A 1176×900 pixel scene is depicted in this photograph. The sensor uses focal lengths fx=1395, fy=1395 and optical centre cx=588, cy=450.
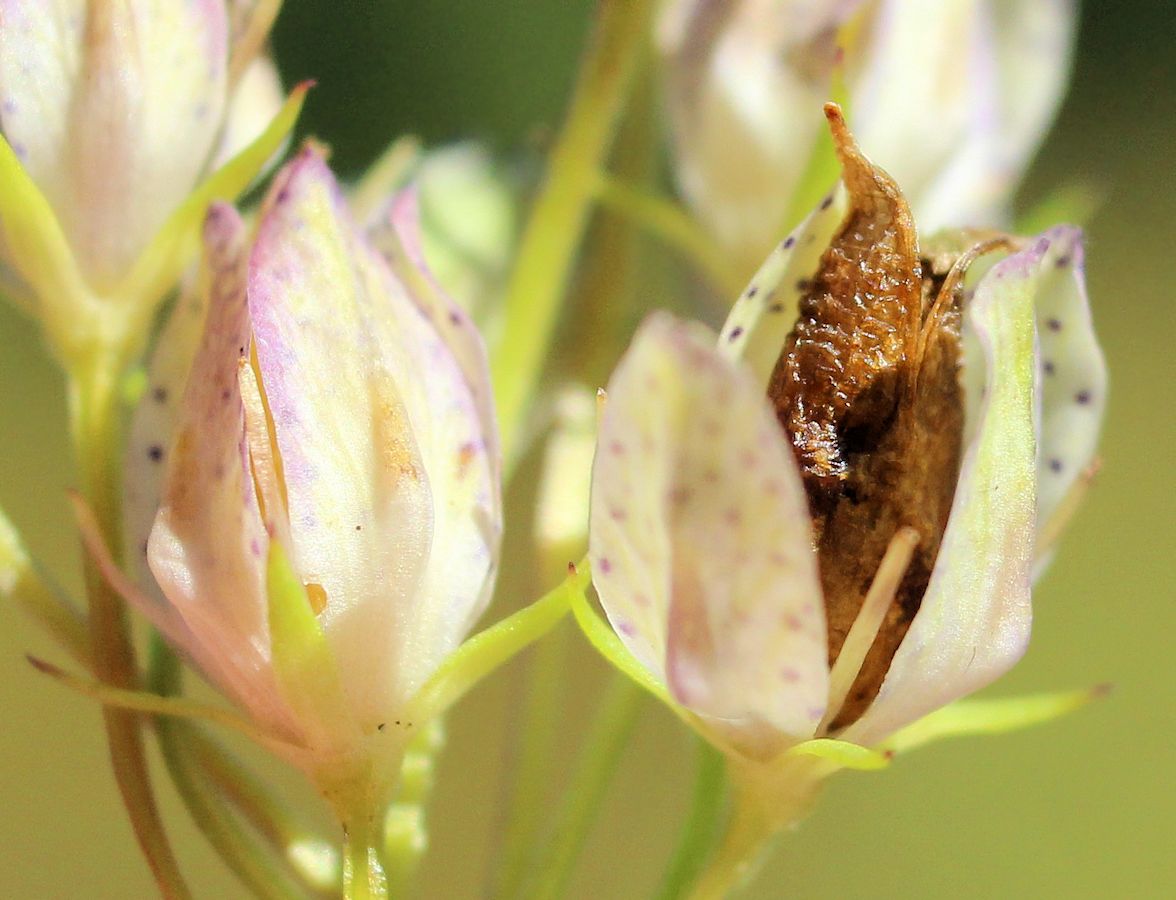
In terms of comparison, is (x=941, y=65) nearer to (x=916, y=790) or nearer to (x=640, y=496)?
(x=640, y=496)

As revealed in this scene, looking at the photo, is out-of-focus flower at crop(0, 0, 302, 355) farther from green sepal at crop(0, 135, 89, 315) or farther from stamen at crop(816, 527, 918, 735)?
stamen at crop(816, 527, 918, 735)

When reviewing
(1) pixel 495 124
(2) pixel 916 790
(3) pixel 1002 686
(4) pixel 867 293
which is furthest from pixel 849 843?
(4) pixel 867 293

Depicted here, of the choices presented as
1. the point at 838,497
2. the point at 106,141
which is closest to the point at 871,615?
the point at 838,497

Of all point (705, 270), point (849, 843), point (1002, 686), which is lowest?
point (849, 843)

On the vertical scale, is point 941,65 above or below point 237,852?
above

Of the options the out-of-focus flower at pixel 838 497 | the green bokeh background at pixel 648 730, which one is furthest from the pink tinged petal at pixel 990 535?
the green bokeh background at pixel 648 730

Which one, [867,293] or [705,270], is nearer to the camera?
[867,293]

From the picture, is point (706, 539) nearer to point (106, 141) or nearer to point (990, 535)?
point (990, 535)

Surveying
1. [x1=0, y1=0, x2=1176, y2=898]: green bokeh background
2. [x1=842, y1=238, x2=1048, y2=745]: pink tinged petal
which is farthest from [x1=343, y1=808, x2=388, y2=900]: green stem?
[x1=0, y1=0, x2=1176, y2=898]: green bokeh background
